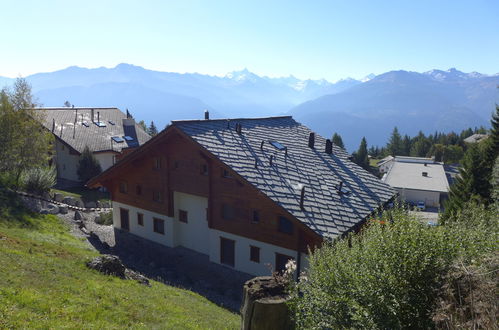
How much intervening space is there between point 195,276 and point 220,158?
7963 millimetres

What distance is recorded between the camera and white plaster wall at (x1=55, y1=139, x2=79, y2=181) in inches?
1937

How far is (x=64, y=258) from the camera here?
16.5 meters

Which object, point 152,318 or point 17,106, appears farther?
point 17,106

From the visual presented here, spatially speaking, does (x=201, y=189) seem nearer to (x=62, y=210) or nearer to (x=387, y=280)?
(x=62, y=210)

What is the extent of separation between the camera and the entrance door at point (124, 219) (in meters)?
29.1

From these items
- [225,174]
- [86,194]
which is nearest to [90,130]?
[86,194]

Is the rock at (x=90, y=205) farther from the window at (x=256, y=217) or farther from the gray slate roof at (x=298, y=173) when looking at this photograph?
the window at (x=256, y=217)

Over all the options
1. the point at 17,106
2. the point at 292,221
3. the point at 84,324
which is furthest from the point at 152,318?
the point at 17,106

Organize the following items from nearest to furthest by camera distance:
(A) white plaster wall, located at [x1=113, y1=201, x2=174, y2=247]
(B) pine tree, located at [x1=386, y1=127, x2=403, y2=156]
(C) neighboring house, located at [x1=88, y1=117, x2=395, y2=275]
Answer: (C) neighboring house, located at [x1=88, y1=117, x2=395, y2=275] → (A) white plaster wall, located at [x1=113, y1=201, x2=174, y2=247] → (B) pine tree, located at [x1=386, y1=127, x2=403, y2=156]

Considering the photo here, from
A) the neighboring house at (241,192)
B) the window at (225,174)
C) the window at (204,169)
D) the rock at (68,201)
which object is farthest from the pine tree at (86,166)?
the window at (225,174)

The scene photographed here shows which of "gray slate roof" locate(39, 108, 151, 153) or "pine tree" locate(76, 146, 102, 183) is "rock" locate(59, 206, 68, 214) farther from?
"gray slate roof" locate(39, 108, 151, 153)

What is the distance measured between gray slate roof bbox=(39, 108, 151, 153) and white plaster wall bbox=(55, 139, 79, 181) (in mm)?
1275

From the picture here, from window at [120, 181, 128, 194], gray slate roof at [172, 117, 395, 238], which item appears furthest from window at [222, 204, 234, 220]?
window at [120, 181, 128, 194]

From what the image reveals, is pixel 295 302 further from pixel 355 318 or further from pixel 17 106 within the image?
pixel 17 106
